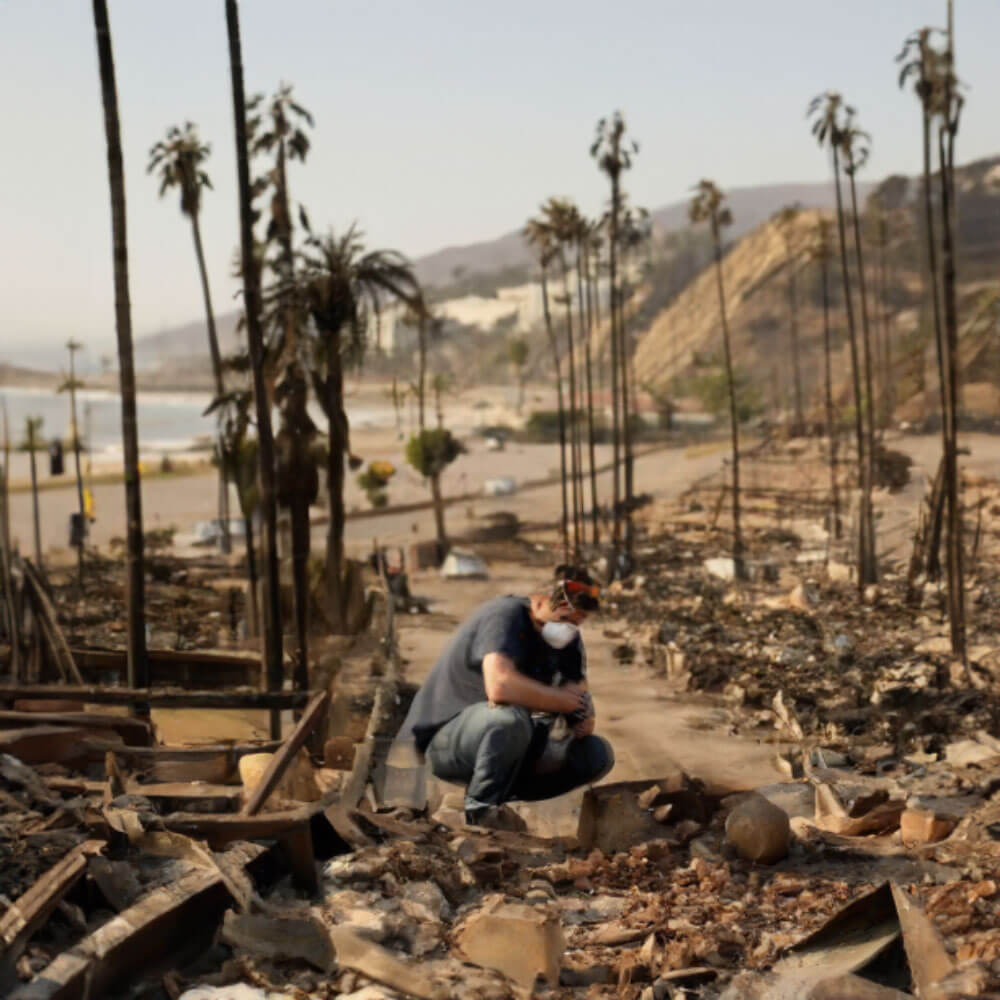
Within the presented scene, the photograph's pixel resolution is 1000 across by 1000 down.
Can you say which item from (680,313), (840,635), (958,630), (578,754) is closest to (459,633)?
(578,754)

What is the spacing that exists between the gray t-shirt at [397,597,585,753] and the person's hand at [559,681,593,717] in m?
0.07

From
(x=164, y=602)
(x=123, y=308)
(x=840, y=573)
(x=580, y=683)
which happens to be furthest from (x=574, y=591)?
(x=164, y=602)

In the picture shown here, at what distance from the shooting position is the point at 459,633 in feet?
20.5

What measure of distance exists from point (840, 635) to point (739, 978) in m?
13.7

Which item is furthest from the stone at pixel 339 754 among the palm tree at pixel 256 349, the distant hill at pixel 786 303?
the distant hill at pixel 786 303

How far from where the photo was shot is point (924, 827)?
6094 mm

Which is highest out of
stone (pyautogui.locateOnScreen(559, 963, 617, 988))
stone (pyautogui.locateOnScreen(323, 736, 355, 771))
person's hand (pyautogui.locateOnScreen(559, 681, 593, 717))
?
person's hand (pyautogui.locateOnScreen(559, 681, 593, 717))

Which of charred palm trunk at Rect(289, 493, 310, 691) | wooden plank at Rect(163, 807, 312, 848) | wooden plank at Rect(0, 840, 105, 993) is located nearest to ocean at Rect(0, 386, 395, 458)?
charred palm trunk at Rect(289, 493, 310, 691)

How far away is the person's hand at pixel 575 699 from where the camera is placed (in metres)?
6.06

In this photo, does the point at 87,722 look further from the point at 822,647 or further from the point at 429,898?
the point at 822,647

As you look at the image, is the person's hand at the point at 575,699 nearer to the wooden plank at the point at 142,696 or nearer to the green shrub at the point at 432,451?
the wooden plank at the point at 142,696

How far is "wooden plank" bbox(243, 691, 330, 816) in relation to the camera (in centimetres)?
545

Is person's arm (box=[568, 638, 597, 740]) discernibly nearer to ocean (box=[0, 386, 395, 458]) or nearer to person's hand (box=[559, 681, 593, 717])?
person's hand (box=[559, 681, 593, 717])

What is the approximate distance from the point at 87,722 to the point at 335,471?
1202 centimetres
